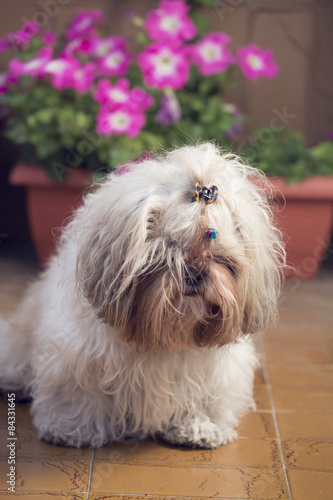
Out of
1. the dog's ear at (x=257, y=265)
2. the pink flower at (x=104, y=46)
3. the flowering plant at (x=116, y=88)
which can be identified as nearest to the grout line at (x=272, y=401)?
the dog's ear at (x=257, y=265)

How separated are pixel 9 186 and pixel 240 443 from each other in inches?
95.0

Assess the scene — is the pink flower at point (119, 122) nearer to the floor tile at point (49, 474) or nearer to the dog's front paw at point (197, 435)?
the dog's front paw at point (197, 435)

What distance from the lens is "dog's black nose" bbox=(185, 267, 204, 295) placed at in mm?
1771

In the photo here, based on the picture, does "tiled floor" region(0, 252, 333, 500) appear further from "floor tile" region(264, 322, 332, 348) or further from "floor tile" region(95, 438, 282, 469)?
"floor tile" region(264, 322, 332, 348)

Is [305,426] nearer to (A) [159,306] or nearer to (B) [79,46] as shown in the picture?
(A) [159,306]

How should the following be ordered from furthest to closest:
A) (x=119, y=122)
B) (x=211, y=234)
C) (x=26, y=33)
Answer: (x=26, y=33) → (x=119, y=122) → (x=211, y=234)

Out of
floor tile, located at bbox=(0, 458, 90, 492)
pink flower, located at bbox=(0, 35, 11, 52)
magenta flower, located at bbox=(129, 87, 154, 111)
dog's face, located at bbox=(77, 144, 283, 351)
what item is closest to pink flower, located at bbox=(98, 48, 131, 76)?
magenta flower, located at bbox=(129, 87, 154, 111)

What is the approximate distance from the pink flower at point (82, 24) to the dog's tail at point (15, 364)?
5.80 feet

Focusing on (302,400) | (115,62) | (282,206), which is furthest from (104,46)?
(302,400)

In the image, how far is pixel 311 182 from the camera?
11.2 feet

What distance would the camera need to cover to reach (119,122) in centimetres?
329

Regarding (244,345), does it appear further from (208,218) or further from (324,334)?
(324,334)

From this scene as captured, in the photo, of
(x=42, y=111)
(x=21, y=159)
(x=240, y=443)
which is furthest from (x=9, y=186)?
(x=240, y=443)

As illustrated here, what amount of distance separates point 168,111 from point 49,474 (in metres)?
1.97
